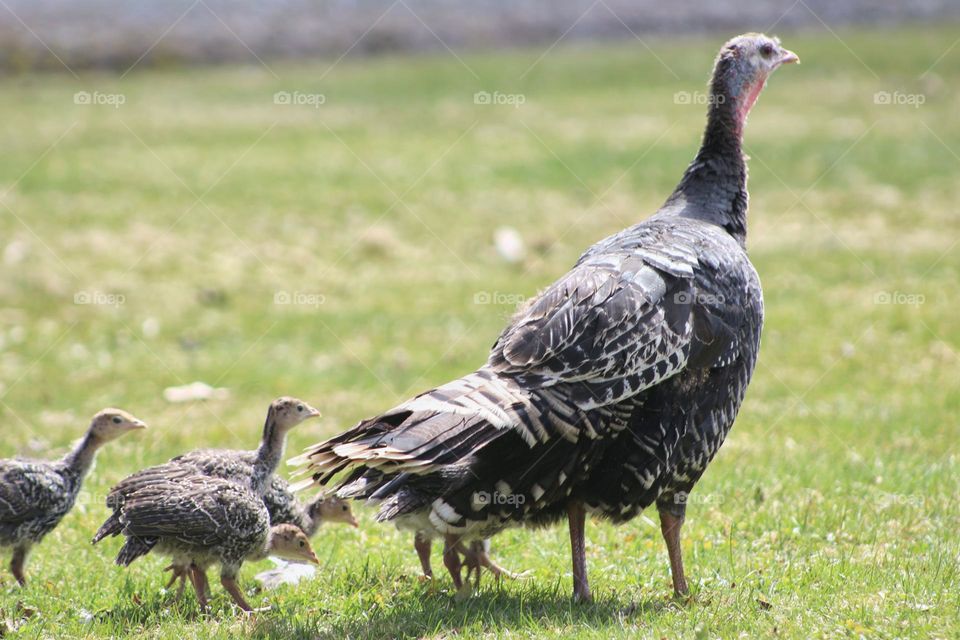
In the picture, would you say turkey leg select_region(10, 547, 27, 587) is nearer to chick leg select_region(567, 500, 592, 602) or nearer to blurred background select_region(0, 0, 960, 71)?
chick leg select_region(567, 500, 592, 602)

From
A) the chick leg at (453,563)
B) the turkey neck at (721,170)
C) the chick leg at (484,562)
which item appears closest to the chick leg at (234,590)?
the chick leg at (453,563)

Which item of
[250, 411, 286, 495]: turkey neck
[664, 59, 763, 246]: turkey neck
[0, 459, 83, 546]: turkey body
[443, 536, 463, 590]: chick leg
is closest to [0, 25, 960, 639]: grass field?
[443, 536, 463, 590]: chick leg

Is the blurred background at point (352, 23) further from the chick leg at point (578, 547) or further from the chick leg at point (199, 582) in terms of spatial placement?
the chick leg at point (578, 547)

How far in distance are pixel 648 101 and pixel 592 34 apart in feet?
31.0

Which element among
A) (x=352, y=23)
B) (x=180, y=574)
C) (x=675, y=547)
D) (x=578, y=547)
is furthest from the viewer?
(x=352, y=23)

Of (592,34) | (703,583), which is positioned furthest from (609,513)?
(592,34)

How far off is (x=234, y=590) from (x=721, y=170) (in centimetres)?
415

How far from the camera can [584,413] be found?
5953 mm

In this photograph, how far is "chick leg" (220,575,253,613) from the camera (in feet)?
21.8

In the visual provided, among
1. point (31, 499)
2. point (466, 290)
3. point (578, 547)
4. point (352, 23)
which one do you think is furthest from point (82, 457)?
point (352, 23)

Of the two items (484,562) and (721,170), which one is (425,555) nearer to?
(484,562)

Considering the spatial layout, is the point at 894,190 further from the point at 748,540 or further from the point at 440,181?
the point at 748,540

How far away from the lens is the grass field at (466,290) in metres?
6.58

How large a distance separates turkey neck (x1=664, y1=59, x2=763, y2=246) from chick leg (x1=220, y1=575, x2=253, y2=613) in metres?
3.63
